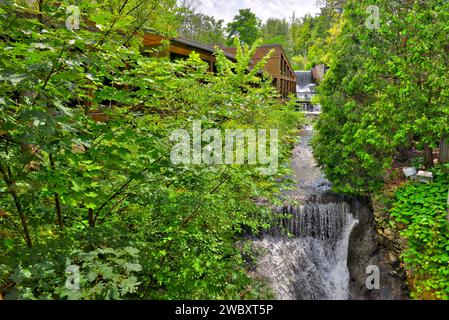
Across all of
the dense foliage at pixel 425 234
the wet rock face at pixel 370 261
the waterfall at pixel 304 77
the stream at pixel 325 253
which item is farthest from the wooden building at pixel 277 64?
the dense foliage at pixel 425 234

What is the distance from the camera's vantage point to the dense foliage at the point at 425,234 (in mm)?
7449

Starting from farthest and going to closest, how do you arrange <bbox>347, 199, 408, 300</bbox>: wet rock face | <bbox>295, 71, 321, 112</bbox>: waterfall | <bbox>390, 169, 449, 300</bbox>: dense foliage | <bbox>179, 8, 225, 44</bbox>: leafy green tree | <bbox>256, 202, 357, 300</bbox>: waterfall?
<bbox>295, 71, 321, 112</bbox>: waterfall < <bbox>179, 8, 225, 44</bbox>: leafy green tree < <bbox>256, 202, 357, 300</bbox>: waterfall < <bbox>347, 199, 408, 300</bbox>: wet rock face < <bbox>390, 169, 449, 300</bbox>: dense foliage

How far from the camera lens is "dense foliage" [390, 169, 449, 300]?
7449 millimetres

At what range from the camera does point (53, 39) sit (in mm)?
2234

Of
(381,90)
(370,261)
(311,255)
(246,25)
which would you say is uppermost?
(246,25)

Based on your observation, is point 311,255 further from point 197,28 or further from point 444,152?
point 197,28

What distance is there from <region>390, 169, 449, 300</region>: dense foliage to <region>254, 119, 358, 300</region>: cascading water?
1.96m

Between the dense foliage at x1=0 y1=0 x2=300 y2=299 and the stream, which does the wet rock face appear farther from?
the dense foliage at x1=0 y1=0 x2=300 y2=299

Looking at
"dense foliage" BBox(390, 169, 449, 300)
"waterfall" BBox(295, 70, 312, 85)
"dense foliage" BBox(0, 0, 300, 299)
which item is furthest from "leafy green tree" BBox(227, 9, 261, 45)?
"dense foliage" BBox(0, 0, 300, 299)

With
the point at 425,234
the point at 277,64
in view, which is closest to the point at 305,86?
the point at 277,64

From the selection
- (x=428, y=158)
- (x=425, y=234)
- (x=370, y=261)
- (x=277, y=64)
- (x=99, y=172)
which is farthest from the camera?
(x=277, y=64)

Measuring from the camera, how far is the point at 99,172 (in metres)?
2.83

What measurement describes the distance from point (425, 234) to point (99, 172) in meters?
8.33

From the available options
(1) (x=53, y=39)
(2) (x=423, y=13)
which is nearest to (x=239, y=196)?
(1) (x=53, y=39)
